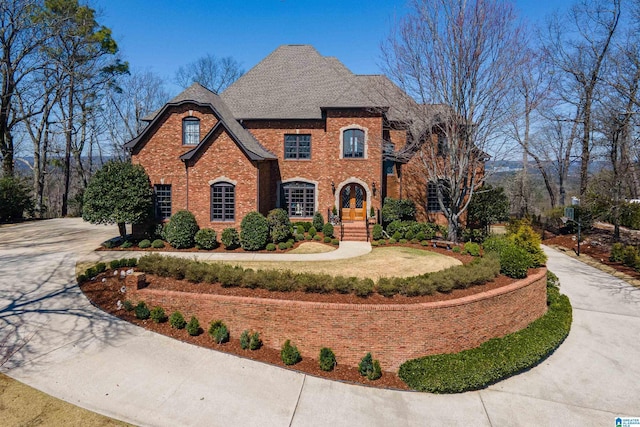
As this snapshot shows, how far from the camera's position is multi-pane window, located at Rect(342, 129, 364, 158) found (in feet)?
70.1

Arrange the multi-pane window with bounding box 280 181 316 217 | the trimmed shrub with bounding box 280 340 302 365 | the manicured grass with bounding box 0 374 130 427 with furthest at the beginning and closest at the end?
the multi-pane window with bounding box 280 181 316 217, the trimmed shrub with bounding box 280 340 302 365, the manicured grass with bounding box 0 374 130 427

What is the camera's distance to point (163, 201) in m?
19.0

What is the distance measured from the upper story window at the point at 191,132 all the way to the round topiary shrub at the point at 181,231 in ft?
12.9

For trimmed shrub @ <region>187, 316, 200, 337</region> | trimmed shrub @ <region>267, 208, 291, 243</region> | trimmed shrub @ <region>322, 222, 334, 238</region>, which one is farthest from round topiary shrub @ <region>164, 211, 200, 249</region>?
trimmed shrub @ <region>187, 316, 200, 337</region>

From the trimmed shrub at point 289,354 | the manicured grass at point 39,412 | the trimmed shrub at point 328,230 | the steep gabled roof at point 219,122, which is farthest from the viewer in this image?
the trimmed shrub at point 328,230

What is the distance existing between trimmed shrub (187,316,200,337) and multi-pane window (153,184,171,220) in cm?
1023

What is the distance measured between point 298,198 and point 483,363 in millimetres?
14963

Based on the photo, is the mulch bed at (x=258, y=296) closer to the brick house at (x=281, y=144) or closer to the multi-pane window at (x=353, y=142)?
the brick house at (x=281, y=144)

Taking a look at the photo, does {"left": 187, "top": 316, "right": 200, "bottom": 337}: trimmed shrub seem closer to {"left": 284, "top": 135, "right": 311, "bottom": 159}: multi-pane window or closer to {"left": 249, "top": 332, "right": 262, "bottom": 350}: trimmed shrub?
{"left": 249, "top": 332, "right": 262, "bottom": 350}: trimmed shrub

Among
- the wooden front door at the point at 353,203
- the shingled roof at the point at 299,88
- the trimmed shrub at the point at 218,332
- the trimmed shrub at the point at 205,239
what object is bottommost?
the trimmed shrub at the point at 218,332

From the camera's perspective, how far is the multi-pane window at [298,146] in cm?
2241

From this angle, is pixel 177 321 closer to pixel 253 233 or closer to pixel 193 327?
pixel 193 327

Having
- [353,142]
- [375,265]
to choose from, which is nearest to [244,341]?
[375,265]

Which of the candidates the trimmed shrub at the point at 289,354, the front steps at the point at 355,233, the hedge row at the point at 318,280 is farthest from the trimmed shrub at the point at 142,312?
the front steps at the point at 355,233
